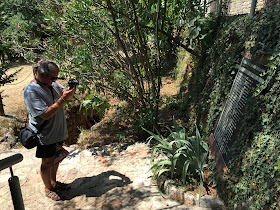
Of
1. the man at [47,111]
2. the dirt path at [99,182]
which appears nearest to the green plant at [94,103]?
the dirt path at [99,182]

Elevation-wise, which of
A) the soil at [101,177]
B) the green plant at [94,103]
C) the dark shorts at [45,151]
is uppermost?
the green plant at [94,103]

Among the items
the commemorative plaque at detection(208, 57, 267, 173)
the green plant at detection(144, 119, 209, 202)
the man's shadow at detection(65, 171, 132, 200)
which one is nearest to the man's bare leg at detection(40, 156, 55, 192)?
the man's shadow at detection(65, 171, 132, 200)

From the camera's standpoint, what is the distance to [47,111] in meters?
2.63

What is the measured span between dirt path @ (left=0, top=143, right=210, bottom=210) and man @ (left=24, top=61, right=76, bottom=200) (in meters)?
0.32

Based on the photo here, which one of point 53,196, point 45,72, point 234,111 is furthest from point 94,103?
point 234,111

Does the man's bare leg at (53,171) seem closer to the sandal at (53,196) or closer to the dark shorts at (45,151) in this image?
the sandal at (53,196)

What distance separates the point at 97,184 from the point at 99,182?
55 mm

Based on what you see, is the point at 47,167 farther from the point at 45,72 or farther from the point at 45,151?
the point at 45,72

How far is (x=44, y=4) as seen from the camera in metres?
4.49

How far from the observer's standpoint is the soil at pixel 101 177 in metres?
2.96

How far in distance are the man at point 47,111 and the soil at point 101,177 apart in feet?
1.17

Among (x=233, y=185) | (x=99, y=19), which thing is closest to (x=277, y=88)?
(x=233, y=185)

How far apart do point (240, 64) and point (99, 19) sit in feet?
8.79

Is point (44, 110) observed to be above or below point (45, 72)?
below
